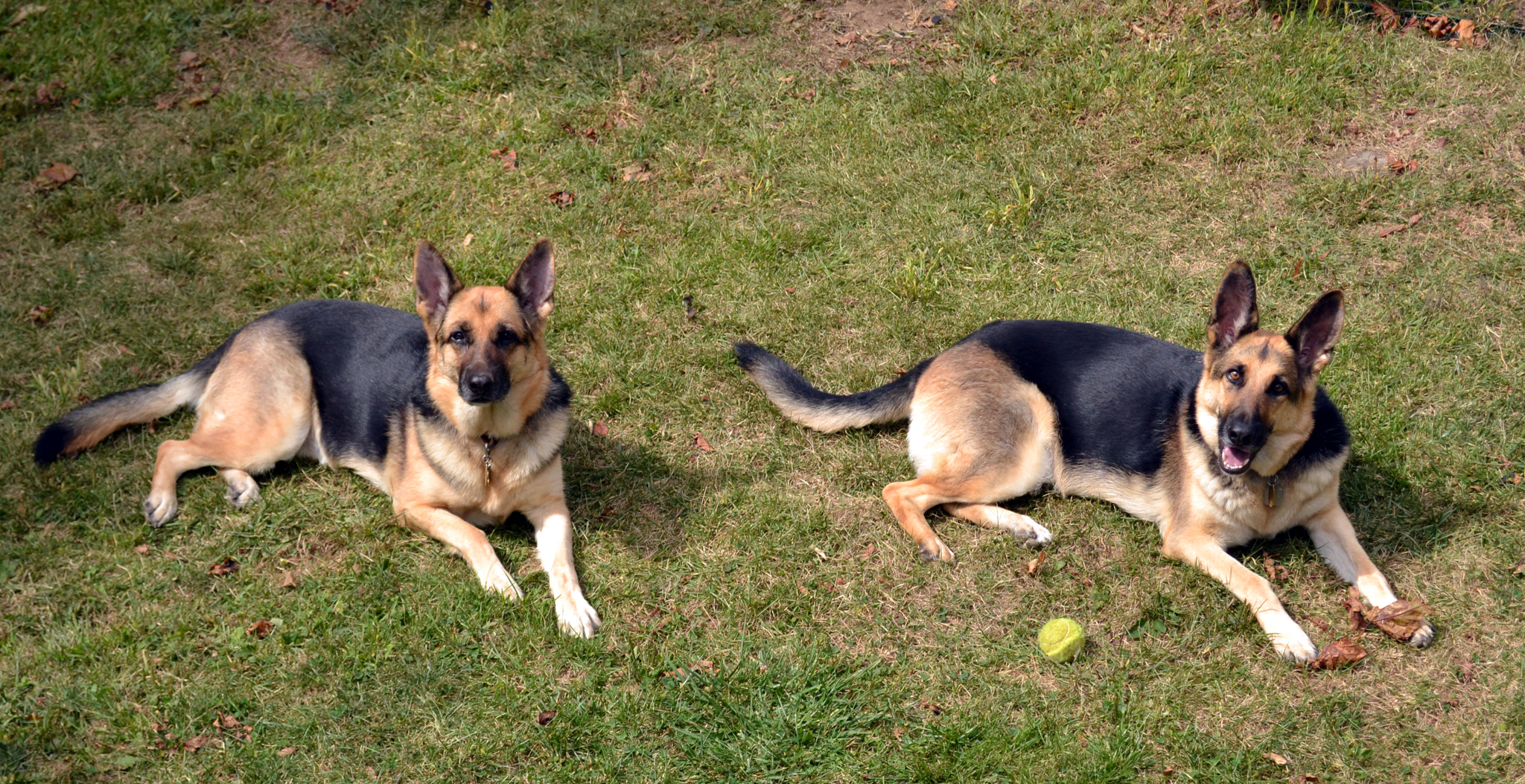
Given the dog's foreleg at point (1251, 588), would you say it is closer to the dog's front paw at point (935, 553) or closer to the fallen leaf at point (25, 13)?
the dog's front paw at point (935, 553)

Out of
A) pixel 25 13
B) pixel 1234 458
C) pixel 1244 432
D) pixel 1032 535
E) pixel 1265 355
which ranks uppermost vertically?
pixel 1265 355

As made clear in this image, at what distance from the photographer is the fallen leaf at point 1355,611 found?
4.99 meters

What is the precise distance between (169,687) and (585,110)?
565 centimetres

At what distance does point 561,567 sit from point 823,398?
72.9 inches

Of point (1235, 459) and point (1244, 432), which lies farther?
point (1235, 459)

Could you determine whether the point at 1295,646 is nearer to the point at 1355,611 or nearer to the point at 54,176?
the point at 1355,611

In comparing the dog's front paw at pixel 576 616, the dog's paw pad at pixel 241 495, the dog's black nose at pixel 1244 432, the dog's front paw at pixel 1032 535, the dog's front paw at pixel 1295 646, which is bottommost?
the dog's paw pad at pixel 241 495

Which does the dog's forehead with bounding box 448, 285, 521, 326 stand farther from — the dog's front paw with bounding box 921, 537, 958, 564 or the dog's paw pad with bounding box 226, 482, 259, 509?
the dog's front paw with bounding box 921, 537, 958, 564

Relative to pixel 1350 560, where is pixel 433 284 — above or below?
above

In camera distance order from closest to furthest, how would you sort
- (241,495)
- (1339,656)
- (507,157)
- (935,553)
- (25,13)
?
(1339,656) < (935,553) < (241,495) < (507,157) < (25,13)

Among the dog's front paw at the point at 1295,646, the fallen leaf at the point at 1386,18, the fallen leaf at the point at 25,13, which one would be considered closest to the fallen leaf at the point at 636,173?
the dog's front paw at the point at 1295,646

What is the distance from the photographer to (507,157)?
343 inches

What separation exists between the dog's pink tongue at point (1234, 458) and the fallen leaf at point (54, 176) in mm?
8790

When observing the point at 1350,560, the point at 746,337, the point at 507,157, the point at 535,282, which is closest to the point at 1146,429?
the point at 1350,560
